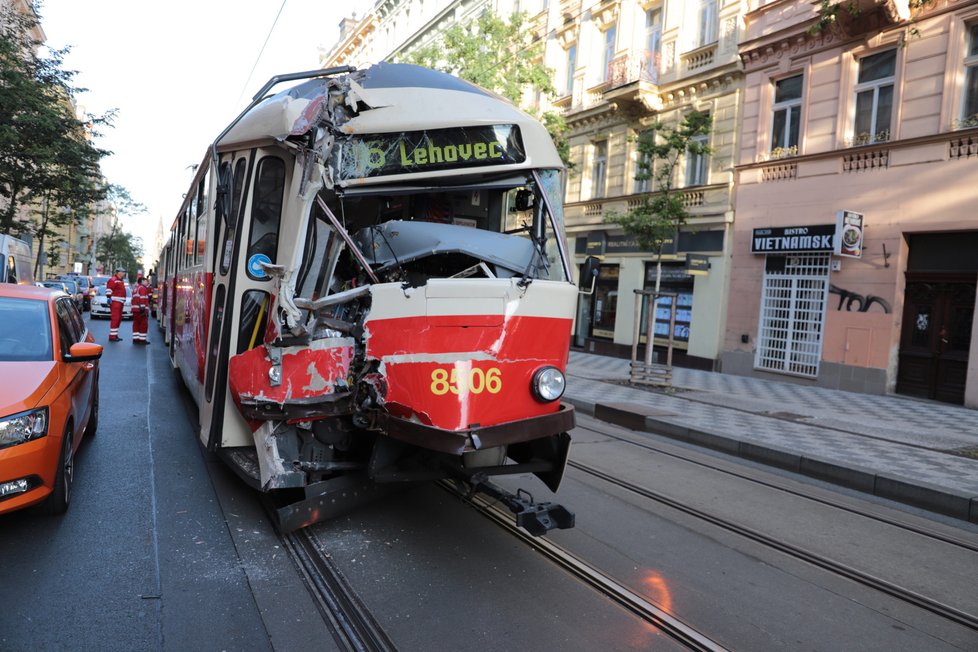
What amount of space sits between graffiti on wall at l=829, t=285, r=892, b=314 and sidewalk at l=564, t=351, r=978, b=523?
6.01 feet

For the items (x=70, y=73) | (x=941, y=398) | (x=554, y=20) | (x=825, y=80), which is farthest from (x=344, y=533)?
(x=554, y=20)

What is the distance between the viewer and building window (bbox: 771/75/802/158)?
52.1ft

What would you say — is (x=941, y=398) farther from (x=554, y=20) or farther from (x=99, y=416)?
(x=554, y=20)

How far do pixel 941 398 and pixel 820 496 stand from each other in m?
8.76

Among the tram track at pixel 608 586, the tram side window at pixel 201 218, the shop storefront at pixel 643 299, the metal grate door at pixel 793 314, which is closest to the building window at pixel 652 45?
the shop storefront at pixel 643 299

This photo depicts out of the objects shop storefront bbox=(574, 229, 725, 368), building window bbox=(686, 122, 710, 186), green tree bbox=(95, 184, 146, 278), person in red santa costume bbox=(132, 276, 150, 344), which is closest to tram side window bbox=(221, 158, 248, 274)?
person in red santa costume bbox=(132, 276, 150, 344)

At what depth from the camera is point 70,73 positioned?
61.8 ft

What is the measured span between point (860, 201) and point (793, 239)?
160cm

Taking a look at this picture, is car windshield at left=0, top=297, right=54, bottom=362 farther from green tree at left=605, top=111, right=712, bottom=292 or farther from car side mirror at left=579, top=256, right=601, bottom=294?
green tree at left=605, top=111, right=712, bottom=292

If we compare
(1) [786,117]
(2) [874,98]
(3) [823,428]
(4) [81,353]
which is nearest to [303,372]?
(4) [81,353]

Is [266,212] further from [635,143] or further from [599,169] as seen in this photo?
[599,169]

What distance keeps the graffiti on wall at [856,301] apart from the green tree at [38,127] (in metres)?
19.9

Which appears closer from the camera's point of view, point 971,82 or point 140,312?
point 971,82

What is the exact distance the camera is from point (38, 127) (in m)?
17.7
